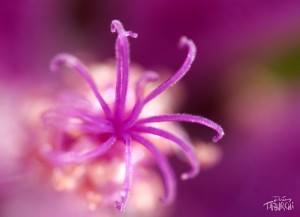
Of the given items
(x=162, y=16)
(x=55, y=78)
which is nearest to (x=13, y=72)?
(x=55, y=78)

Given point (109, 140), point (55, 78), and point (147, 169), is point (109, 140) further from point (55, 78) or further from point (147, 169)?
point (55, 78)

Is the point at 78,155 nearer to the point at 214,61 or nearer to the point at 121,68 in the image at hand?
the point at 121,68

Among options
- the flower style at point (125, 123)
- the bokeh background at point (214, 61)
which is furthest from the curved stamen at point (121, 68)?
the bokeh background at point (214, 61)
